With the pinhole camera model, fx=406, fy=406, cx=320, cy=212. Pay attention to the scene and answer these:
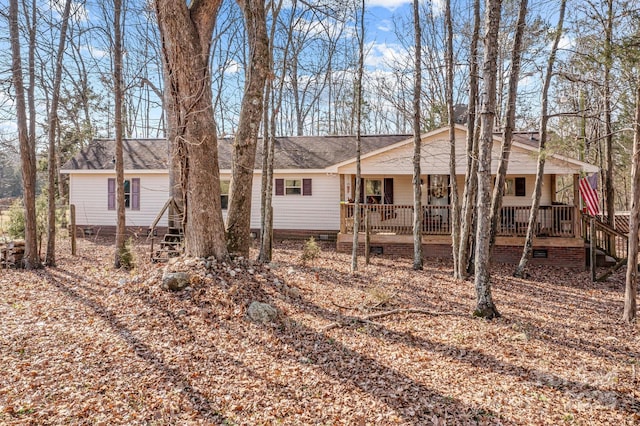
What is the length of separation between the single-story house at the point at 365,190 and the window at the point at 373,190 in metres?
0.04

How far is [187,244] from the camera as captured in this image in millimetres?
7250

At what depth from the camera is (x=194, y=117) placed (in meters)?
6.96

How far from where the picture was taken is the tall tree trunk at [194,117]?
683 cm

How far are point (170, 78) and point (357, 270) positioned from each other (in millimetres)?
6827

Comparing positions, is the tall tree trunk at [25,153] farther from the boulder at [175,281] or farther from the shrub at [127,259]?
the boulder at [175,281]

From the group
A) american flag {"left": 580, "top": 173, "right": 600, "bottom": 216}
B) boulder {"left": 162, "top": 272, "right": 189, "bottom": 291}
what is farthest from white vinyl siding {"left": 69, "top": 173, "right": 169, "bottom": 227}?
american flag {"left": 580, "top": 173, "right": 600, "bottom": 216}

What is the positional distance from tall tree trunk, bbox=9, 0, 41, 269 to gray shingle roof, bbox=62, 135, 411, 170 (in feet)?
23.0

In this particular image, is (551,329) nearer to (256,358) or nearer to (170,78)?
(256,358)

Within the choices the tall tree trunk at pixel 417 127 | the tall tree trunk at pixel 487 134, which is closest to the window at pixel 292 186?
the tall tree trunk at pixel 417 127

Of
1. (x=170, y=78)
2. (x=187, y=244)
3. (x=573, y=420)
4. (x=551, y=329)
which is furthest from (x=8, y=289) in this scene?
(x=551, y=329)

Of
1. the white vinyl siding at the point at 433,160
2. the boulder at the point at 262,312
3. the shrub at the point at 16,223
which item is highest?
the white vinyl siding at the point at 433,160

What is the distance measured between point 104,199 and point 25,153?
8.81 metres

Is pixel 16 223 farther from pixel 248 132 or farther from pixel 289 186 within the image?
pixel 248 132

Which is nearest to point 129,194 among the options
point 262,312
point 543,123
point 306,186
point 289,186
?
point 289,186
